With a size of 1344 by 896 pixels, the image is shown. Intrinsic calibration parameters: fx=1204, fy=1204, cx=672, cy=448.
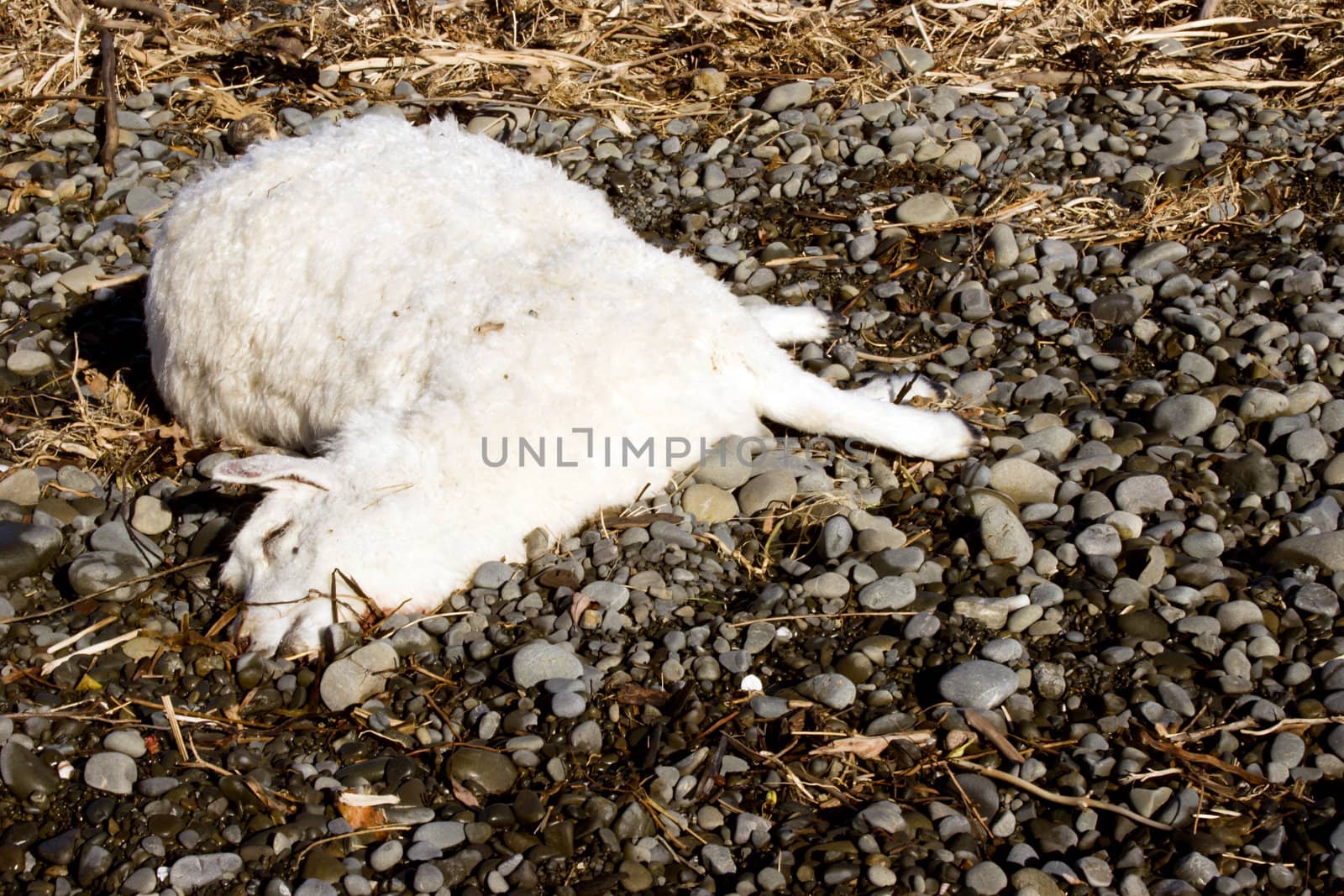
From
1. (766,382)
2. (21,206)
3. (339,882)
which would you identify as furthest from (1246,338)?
(21,206)

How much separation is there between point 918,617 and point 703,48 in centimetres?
495

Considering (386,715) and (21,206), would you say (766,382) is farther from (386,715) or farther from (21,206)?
(21,206)

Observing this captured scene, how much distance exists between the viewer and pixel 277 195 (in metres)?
5.02

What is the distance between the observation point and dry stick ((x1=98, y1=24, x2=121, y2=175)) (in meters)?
7.44

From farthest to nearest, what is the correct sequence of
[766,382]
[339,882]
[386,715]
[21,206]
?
[21,206] < [766,382] < [386,715] < [339,882]

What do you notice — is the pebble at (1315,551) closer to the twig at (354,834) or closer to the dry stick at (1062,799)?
the dry stick at (1062,799)

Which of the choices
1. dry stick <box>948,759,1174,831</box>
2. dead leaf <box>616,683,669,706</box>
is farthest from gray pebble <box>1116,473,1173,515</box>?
dead leaf <box>616,683,669,706</box>

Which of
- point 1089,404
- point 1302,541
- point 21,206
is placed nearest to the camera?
point 1302,541

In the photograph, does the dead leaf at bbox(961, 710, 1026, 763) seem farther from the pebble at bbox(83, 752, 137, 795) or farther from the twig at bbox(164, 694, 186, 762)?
the pebble at bbox(83, 752, 137, 795)

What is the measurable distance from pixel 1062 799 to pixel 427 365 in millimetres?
2657

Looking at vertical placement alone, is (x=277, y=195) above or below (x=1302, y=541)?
above

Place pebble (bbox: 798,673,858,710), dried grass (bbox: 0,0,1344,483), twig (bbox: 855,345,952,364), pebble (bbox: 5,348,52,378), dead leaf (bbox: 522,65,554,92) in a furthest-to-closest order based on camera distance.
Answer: dead leaf (bbox: 522,65,554,92) → dried grass (bbox: 0,0,1344,483) → pebble (bbox: 5,348,52,378) → twig (bbox: 855,345,952,364) → pebble (bbox: 798,673,858,710)

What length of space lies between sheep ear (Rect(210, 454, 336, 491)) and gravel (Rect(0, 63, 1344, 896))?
20.0 inches

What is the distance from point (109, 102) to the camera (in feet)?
24.8
